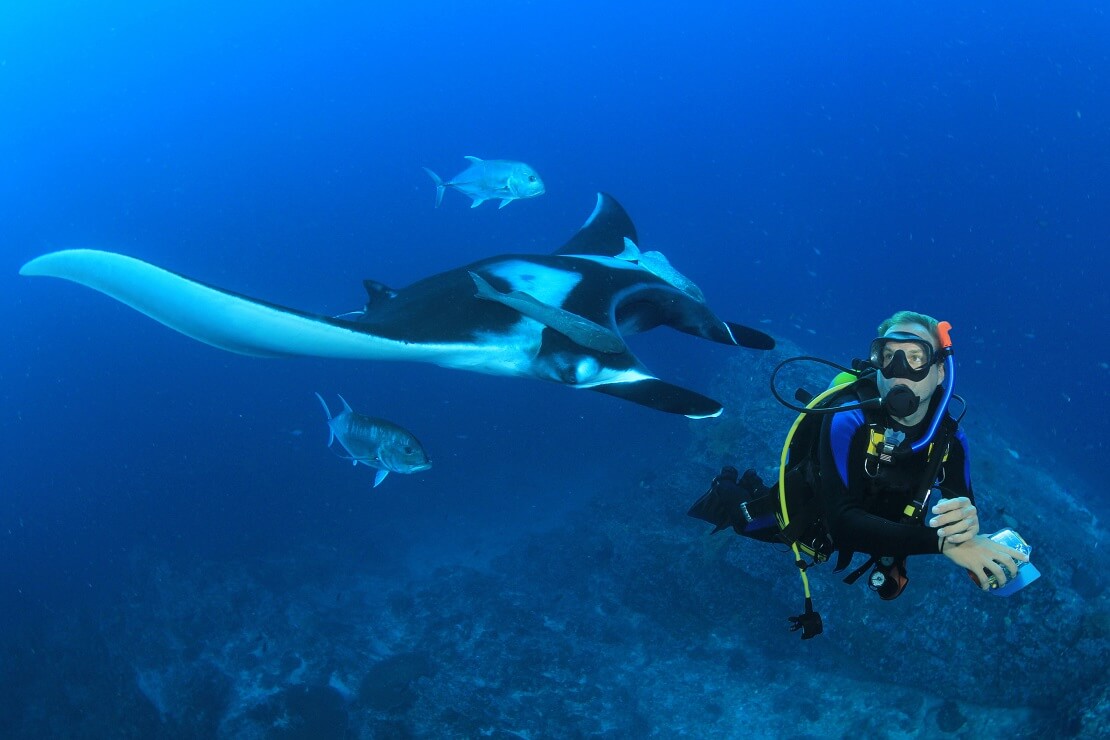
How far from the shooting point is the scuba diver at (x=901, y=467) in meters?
1.84

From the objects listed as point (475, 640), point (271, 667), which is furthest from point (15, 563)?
point (475, 640)

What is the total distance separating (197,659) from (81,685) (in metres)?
2.61

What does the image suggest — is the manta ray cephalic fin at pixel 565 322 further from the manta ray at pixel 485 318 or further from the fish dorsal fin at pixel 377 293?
the fish dorsal fin at pixel 377 293

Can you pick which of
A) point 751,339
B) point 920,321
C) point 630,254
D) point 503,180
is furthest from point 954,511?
point 503,180

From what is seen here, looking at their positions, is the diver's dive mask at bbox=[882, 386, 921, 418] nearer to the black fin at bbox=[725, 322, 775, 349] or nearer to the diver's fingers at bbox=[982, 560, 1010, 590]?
the diver's fingers at bbox=[982, 560, 1010, 590]

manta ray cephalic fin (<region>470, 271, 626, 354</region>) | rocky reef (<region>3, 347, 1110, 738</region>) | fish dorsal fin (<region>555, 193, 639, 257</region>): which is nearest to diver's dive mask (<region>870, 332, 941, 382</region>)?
manta ray cephalic fin (<region>470, 271, 626, 354</region>)

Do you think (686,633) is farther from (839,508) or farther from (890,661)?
(839,508)

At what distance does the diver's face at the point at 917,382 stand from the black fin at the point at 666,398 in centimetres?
90

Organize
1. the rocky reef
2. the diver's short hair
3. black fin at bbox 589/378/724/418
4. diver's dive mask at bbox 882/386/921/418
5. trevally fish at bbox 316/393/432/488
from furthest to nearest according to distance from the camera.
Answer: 1. the rocky reef
2. trevally fish at bbox 316/393/432/488
3. black fin at bbox 589/378/724/418
4. the diver's short hair
5. diver's dive mask at bbox 882/386/921/418

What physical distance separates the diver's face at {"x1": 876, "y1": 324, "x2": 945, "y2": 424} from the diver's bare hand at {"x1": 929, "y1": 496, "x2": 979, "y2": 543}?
44 cm

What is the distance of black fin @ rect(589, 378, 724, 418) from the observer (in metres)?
3.00

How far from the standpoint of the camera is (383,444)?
493cm

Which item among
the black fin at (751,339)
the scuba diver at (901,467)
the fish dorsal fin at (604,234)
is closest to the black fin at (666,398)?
the scuba diver at (901,467)

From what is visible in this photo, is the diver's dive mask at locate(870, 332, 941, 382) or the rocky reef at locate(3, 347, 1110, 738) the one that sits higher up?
the diver's dive mask at locate(870, 332, 941, 382)
